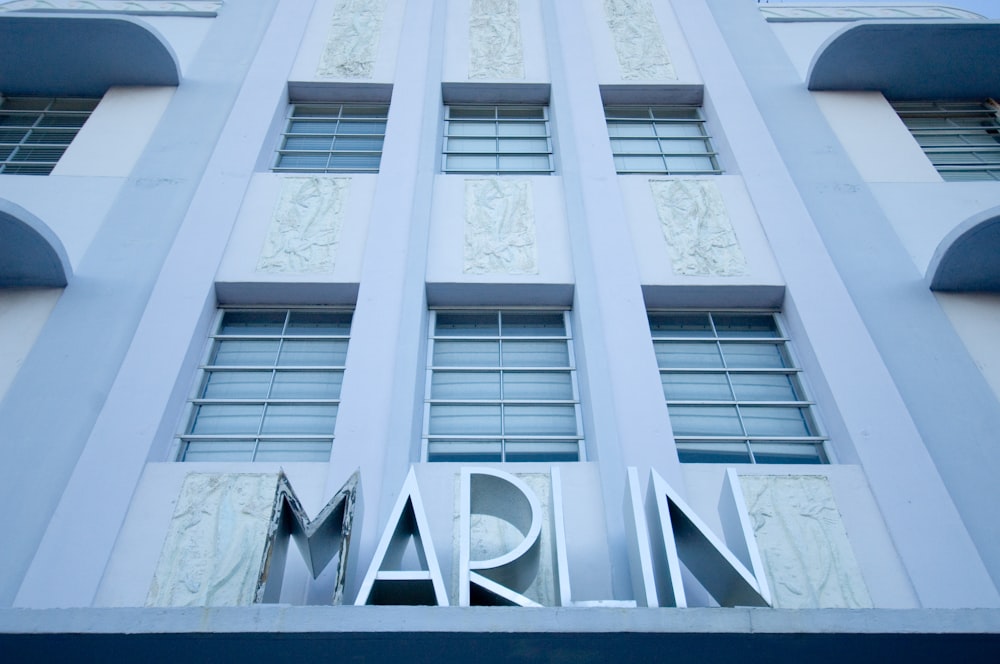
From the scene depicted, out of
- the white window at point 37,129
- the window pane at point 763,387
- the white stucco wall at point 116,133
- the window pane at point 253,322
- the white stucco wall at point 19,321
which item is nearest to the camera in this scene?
the white stucco wall at point 19,321

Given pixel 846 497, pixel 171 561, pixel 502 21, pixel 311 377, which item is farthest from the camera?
pixel 502 21

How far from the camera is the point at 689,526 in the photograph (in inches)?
224

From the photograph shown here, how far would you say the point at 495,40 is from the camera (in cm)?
1212

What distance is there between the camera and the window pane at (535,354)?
8.52 m

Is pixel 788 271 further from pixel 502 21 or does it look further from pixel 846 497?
pixel 502 21

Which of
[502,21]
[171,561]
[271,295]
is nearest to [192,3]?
[502,21]

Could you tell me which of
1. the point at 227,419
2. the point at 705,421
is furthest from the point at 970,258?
the point at 227,419

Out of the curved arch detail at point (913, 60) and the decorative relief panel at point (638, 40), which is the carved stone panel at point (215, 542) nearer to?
the decorative relief panel at point (638, 40)

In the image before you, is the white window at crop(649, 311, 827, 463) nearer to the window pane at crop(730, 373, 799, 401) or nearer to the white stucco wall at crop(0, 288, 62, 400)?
the window pane at crop(730, 373, 799, 401)

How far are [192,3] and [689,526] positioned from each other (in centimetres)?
1195

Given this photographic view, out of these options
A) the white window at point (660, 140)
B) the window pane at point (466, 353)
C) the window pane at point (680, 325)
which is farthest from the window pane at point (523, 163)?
the window pane at point (466, 353)

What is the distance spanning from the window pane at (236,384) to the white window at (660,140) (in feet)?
17.6

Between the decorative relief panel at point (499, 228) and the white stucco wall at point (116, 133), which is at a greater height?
the white stucco wall at point (116, 133)

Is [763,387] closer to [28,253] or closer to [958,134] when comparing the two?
[958,134]
